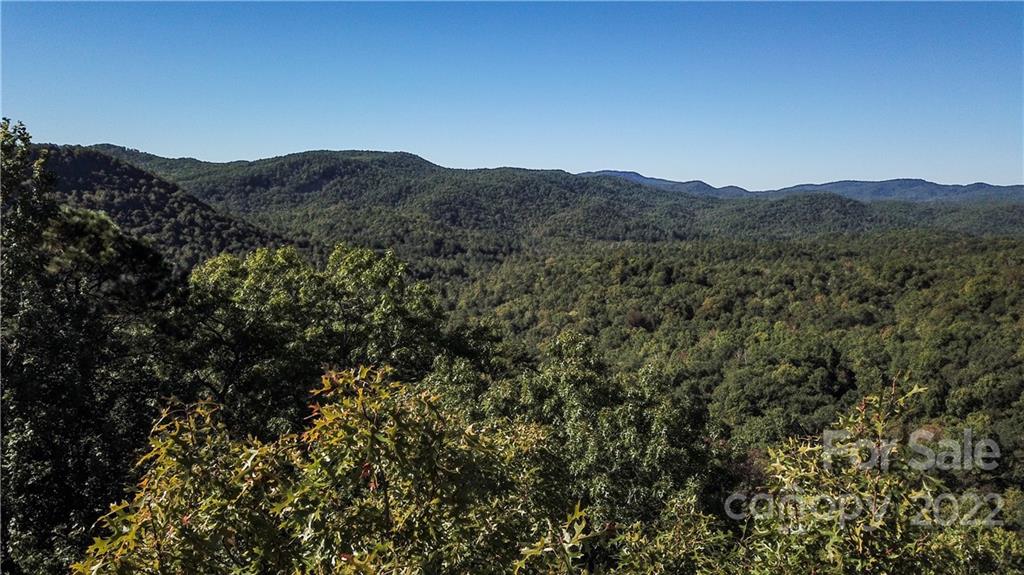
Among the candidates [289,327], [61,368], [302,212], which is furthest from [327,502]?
[302,212]

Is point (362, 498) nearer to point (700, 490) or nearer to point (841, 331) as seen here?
point (700, 490)

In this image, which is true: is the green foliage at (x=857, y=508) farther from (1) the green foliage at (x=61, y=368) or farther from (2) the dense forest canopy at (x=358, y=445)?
(1) the green foliage at (x=61, y=368)

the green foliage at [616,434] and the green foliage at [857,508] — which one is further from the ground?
the green foliage at [857,508]

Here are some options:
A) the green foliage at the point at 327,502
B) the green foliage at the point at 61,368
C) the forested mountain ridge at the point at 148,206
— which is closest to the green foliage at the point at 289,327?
the green foliage at the point at 61,368

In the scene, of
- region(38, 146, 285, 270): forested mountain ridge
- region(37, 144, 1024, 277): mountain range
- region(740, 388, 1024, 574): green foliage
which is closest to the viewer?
region(740, 388, 1024, 574): green foliage

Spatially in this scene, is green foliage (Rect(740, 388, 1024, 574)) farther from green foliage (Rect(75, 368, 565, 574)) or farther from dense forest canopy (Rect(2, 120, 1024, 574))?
green foliage (Rect(75, 368, 565, 574))

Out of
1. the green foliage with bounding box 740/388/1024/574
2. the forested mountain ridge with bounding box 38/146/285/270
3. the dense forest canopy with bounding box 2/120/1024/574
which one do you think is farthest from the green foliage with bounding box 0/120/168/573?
the forested mountain ridge with bounding box 38/146/285/270

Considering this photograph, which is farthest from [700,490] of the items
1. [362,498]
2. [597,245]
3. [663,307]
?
[597,245]

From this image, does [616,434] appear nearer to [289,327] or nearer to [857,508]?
[857,508]
